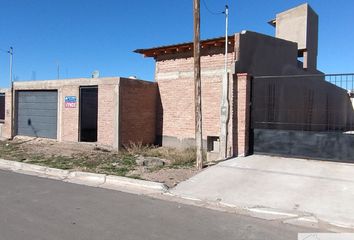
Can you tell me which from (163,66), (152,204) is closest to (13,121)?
(163,66)

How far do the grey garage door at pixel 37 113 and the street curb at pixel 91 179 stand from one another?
5.90m

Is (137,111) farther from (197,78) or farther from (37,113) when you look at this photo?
(37,113)

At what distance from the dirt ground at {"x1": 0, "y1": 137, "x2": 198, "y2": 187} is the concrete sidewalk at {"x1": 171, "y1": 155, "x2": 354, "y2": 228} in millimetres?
947

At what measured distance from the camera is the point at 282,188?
8.73m

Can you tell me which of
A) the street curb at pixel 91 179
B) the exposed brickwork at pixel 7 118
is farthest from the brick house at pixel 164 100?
the street curb at pixel 91 179

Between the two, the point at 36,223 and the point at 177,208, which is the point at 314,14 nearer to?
the point at 177,208

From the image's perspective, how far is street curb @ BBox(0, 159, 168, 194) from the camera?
912 centimetres

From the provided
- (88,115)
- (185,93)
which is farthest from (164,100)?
(88,115)

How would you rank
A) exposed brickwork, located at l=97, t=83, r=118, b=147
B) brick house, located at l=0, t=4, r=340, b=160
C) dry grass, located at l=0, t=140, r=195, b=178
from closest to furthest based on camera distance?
dry grass, located at l=0, t=140, r=195, b=178 < brick house, located at l=0, t=4, r=340, b=160 < exposed brickwork, located at l=97, t=83, r=118, b=147

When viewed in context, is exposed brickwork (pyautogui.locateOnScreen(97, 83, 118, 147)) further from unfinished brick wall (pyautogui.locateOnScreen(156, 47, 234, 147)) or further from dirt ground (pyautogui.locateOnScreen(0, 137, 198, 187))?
unfinished brick wall (pyautogui.locateOnScreen(156, 47, 234, 147))

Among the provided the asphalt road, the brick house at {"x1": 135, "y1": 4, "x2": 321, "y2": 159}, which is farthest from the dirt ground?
the asphalt road

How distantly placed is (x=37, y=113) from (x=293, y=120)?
499 inches

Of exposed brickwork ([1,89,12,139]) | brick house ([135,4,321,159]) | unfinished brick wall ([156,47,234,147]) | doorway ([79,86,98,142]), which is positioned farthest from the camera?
exposed brickwork ([1,89,12,139])

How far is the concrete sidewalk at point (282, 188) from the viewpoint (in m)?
7.14
